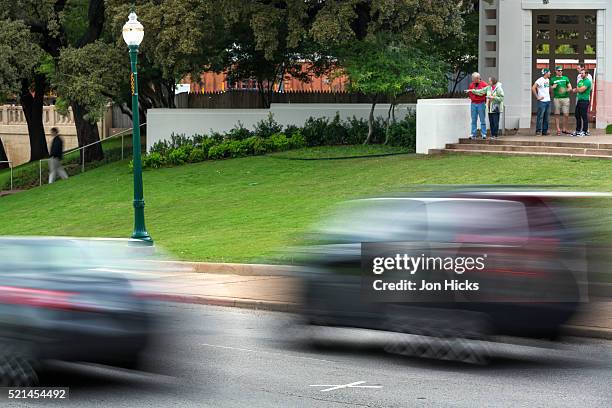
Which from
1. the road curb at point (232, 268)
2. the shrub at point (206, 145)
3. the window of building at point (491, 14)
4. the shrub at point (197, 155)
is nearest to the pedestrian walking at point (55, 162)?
the shrub at point (197, 155)

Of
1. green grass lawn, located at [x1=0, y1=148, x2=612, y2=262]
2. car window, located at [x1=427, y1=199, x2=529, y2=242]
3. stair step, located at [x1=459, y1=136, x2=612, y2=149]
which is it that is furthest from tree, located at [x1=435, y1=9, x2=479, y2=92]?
car window, located at [x1=427, y1=199, x2=529, y2=242]

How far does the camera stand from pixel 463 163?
89.8 ft

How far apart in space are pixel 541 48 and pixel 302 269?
1043 inches

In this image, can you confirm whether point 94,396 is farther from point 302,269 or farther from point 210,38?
point 210,38

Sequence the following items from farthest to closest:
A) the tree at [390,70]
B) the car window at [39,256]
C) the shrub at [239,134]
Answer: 1. the shrub at [239,134]
2. the tree at [390,70]
3. the car window at [39,256]

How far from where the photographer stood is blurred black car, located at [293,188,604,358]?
10.3m

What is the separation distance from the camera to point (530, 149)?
2825 cm

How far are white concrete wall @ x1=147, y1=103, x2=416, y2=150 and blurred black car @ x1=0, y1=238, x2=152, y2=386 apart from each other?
25.8 meters

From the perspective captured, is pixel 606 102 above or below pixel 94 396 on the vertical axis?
above

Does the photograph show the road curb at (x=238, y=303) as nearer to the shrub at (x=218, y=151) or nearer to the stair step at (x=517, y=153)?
the stair step at (x=517, y=153)

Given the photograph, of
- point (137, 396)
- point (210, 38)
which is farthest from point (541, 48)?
point (137, 396)

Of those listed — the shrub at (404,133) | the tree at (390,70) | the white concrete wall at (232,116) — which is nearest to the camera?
the tree at (390,70)

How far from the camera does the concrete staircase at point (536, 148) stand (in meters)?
26.7

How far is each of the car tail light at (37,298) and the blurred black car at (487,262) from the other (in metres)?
2.91
